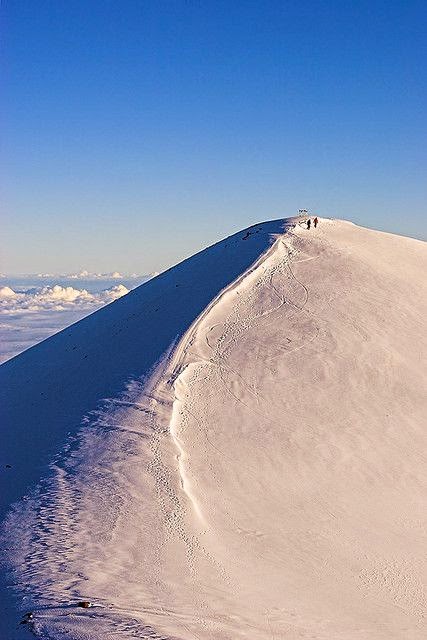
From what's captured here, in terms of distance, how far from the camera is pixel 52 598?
12.6m

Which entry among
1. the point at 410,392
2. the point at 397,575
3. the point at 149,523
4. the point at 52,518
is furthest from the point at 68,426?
the point at 410,392

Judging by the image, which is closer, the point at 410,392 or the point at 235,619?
the point at 235,619

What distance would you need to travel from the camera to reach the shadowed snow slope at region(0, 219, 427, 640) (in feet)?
43.1

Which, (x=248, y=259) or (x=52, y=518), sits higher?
(x=248, y=259)

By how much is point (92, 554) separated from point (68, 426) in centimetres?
638

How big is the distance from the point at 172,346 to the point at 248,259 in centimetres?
839

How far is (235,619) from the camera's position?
12.4 m

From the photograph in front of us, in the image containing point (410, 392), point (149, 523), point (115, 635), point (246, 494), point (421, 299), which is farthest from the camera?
point (421, 299)

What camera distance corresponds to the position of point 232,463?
58.7 feet

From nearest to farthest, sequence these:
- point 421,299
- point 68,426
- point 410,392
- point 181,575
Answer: point 181,575 → point 68,426 → point 410,392 → point 421,299

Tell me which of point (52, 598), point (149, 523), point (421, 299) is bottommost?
point (52, 598)

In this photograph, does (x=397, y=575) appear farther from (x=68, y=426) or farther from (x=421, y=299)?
(x=421, y=299)

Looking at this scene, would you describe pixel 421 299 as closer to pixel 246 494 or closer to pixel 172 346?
pixel 172 346

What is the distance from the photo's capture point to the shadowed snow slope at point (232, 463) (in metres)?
13.1
